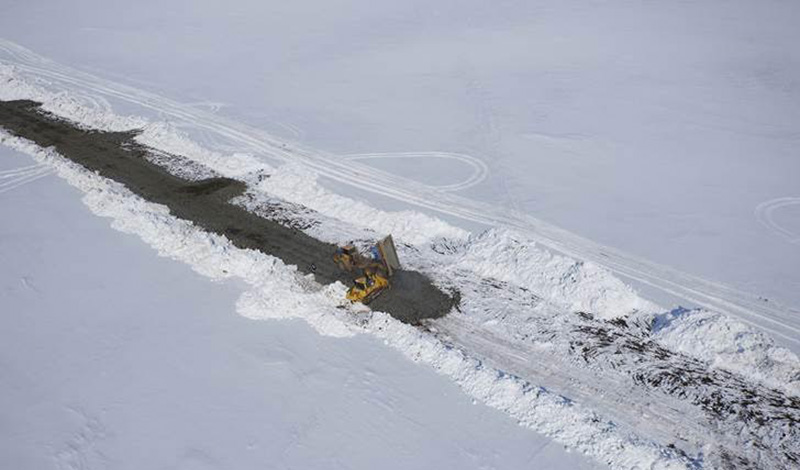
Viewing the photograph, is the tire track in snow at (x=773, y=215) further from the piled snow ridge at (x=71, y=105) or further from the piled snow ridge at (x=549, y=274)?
the piled snow ridge at (x=71, y=105)

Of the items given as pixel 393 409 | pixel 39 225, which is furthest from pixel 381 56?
pixel 393 409

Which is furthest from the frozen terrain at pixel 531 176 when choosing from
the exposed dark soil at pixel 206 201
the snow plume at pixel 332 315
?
the exposed dark soil at pixel 206 201

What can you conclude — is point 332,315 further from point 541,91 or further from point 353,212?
point 541,91

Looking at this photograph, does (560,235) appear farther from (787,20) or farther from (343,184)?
(787,20)

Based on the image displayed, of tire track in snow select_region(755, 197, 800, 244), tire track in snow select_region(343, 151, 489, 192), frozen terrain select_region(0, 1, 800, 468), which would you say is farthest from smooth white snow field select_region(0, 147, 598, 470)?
tire track in snow select_region(755, 197, 800, 244)

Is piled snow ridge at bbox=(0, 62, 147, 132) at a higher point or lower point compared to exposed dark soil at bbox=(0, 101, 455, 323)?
higher

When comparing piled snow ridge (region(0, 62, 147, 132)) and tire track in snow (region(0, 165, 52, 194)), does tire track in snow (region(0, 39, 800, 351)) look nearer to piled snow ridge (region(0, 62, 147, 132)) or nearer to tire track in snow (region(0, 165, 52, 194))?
piled snow ridge (region(0, 62, 147, 132))

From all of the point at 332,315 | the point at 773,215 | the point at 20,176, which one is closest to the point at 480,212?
the point at 332,315
